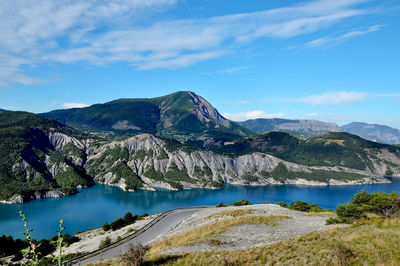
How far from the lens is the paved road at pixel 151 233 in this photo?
3825cm

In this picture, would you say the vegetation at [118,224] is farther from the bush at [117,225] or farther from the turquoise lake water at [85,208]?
the turquoise lake water at [85,208]

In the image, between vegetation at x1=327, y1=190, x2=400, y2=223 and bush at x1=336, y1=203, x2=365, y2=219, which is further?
vegetation at x1=327, y1=190, x2=400, y2=223

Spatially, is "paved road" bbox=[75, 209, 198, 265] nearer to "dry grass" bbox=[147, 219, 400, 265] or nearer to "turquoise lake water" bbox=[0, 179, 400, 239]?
"dry grass" bbox=[147, 219, 400, 265]

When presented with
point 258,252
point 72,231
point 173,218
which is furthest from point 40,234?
point 258,252

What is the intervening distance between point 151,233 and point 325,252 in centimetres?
4801

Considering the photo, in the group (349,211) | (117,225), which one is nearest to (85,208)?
(117,225)

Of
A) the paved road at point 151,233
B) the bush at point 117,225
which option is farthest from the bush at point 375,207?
the bush at point 117,225

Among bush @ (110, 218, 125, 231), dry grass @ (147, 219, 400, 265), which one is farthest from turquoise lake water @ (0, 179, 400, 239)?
dry grass @ (147, 219, 400, 265)

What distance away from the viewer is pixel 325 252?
19.0 metres

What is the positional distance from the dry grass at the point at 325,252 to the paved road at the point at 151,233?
19.1m

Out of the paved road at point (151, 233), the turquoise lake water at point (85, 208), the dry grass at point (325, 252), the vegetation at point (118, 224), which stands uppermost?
the dry grass at point (325, 252)

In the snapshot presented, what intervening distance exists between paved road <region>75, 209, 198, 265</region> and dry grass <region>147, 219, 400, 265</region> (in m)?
19.1

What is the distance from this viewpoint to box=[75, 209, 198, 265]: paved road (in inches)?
1506

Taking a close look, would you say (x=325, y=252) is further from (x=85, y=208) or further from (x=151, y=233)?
(x=85, y=208)
